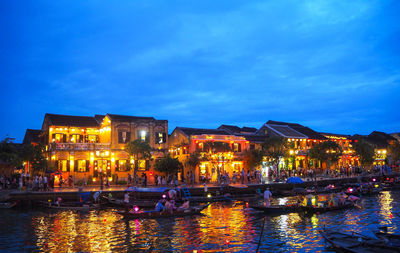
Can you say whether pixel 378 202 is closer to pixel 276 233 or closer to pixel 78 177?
pixel 276 233

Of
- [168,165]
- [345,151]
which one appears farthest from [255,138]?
[345,151]

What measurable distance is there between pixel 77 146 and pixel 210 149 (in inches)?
796

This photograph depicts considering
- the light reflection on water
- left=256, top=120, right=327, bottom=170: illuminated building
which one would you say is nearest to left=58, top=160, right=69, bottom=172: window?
the light reflection on water

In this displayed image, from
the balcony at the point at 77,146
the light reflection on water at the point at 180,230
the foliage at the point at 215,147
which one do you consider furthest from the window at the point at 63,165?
the foliage at the point at 215,147

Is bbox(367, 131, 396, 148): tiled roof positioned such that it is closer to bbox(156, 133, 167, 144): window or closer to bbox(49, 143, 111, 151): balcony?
bbox(156, 133, 167, 144): window

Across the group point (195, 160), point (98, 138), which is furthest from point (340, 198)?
point (98, 138)

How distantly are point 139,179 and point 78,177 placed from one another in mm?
8825

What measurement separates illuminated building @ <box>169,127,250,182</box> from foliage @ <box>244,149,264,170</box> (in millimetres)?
955

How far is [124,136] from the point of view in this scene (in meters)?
51.3

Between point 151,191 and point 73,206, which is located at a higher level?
point 151,191

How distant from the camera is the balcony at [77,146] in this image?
155 ft

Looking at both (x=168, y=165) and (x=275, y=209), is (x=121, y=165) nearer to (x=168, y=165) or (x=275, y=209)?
(x=168, y=165)

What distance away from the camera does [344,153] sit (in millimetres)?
74125

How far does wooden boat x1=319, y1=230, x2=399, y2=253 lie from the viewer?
46.4ft
